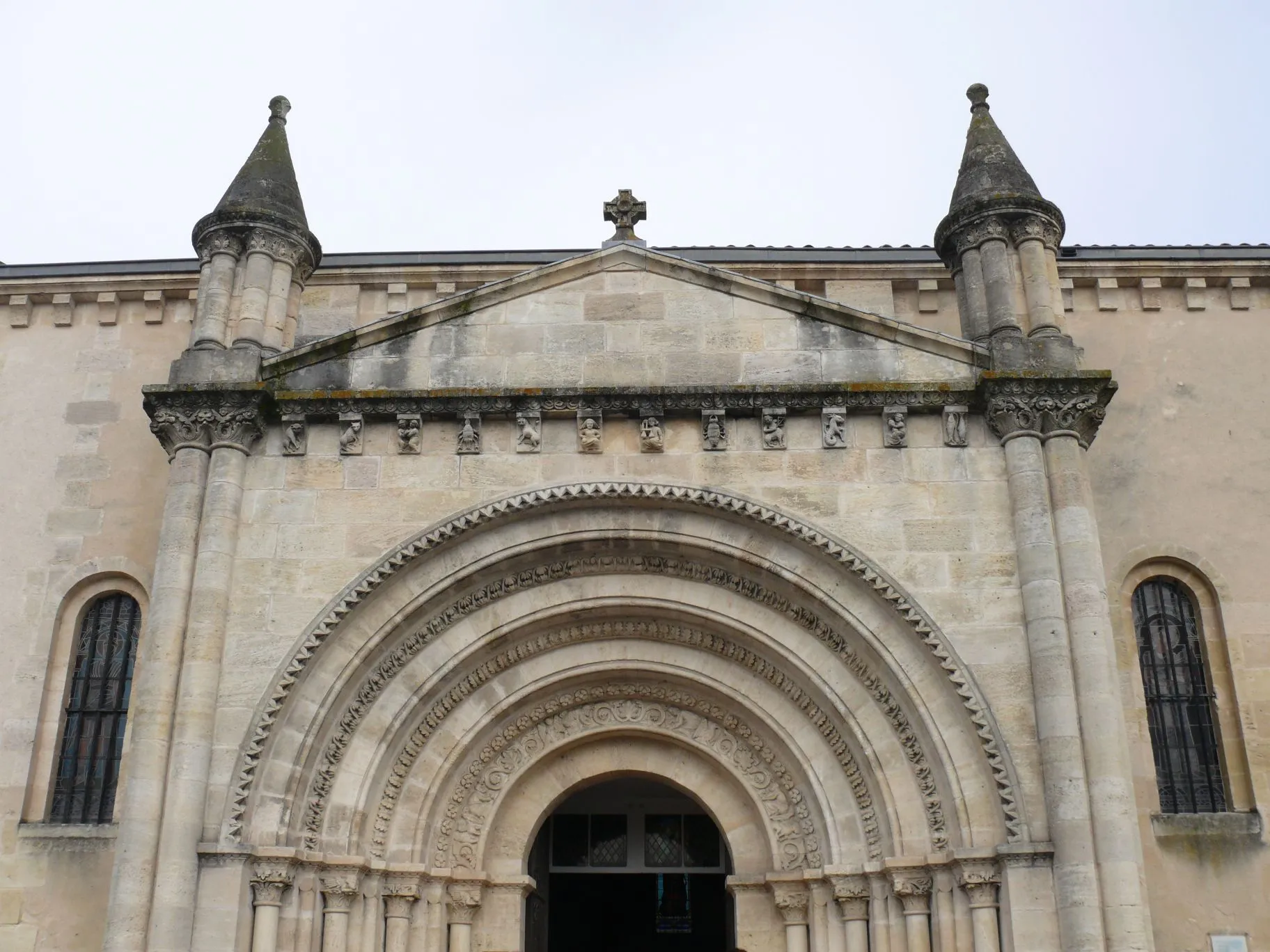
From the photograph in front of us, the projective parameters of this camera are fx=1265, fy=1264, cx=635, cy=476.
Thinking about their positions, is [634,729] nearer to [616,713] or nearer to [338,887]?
[616,713]

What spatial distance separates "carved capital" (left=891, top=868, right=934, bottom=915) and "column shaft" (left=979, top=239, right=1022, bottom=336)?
489cm

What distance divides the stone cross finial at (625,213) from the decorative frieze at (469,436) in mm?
2684

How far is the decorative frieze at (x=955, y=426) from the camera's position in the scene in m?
11.4

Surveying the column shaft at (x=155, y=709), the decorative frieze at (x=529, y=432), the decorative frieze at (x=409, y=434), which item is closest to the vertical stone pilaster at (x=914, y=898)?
the decorative frieze at (x=529, y=432)

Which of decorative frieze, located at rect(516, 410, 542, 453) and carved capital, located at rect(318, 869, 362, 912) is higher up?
decorative frieze, located at rect(516, 410, 542, 453)

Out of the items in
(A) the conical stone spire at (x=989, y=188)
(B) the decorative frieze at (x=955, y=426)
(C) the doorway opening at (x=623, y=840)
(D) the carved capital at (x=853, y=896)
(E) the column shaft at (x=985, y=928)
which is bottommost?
(E) the column shaft at (x=985, y=928)

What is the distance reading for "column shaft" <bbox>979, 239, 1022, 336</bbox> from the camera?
11758 mm

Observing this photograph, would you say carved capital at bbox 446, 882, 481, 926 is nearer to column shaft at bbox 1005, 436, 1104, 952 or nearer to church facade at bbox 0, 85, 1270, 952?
church facade at bbox 0, 85, 1270, 952

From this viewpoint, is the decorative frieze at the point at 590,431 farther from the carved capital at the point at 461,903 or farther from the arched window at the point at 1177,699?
the arched window at the point at 1177,699

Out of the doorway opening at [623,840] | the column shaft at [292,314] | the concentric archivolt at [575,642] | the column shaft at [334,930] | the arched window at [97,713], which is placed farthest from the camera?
the doorway opening at [623,840]

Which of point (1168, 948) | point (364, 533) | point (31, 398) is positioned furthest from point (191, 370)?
point (1168, 948)

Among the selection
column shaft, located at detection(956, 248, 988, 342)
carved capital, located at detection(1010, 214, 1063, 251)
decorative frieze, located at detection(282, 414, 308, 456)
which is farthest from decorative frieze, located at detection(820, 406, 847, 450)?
decorative frieze, located at detection(282, 414, 308, 456)

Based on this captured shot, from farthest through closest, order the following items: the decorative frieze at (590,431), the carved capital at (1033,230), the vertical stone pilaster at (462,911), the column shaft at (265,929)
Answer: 1. the carved capital at (1033,230)
2. the decorative frieze at (590,431)
3. the vertical stone pilaster at (462,911)
4. the column shaft at (265,929)

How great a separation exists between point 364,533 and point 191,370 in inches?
90.3
